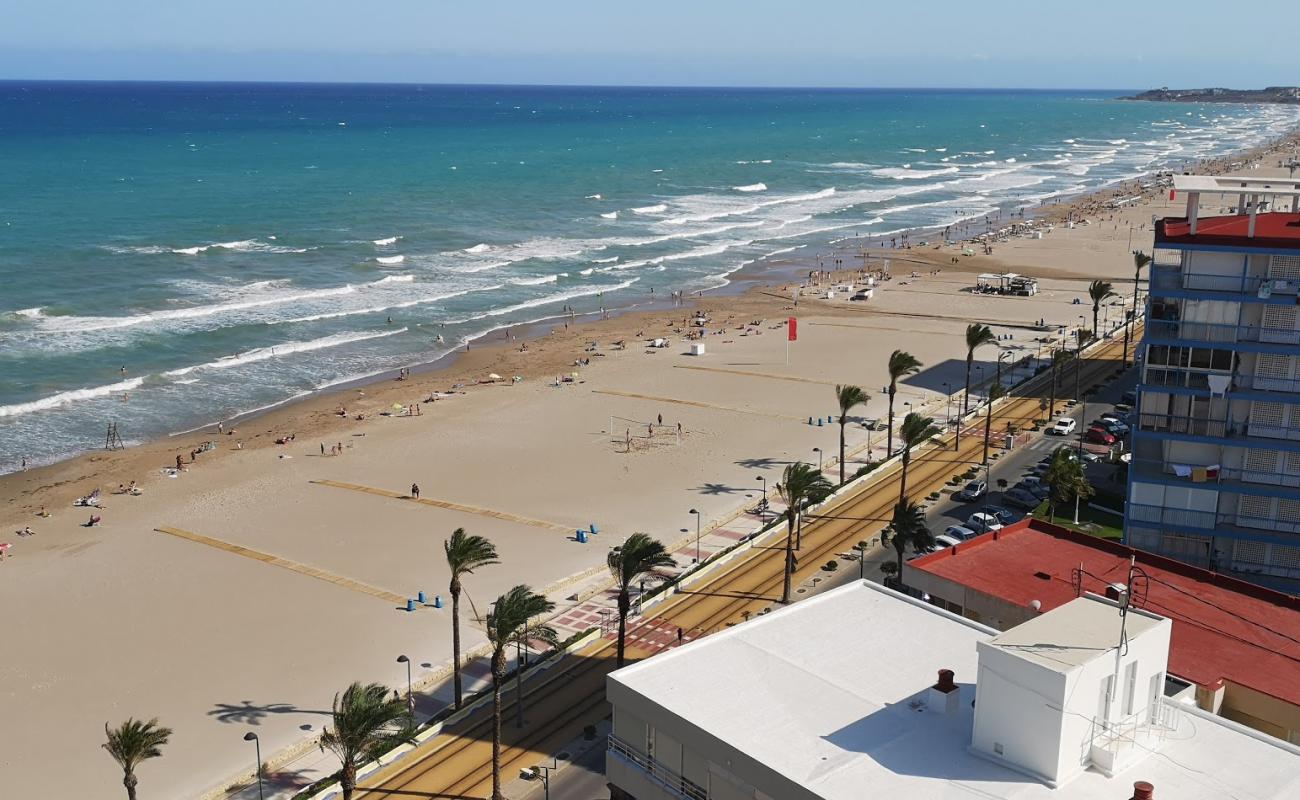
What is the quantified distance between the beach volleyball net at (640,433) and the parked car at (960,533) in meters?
22.8

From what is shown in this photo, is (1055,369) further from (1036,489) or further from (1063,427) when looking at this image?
(1036,489)

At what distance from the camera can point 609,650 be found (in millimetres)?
45719

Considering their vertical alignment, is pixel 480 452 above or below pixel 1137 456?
below

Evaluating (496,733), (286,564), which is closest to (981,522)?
(496,733)

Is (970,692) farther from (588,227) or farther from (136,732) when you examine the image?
(588,227)

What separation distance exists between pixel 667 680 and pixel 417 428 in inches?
2076

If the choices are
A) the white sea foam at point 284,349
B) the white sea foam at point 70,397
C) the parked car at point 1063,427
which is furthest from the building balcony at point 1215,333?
the white sea foam at point 284,349

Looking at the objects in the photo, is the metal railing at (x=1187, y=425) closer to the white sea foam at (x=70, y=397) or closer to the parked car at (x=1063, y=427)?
the parked car at (x=1063, y=427)

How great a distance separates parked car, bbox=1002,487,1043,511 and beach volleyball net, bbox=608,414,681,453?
21.5 meters

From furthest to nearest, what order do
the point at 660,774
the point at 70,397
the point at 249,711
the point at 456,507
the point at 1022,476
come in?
1. the point at 70,397
2. the point at 1022,476
3. the point at 456,507
4. the point at 249,711
5. the point at 660,774

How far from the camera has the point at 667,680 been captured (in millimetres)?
28891

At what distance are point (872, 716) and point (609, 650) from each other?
64.2ft

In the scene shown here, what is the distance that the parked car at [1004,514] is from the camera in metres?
56.7

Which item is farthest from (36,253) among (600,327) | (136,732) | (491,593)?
(136,732)
